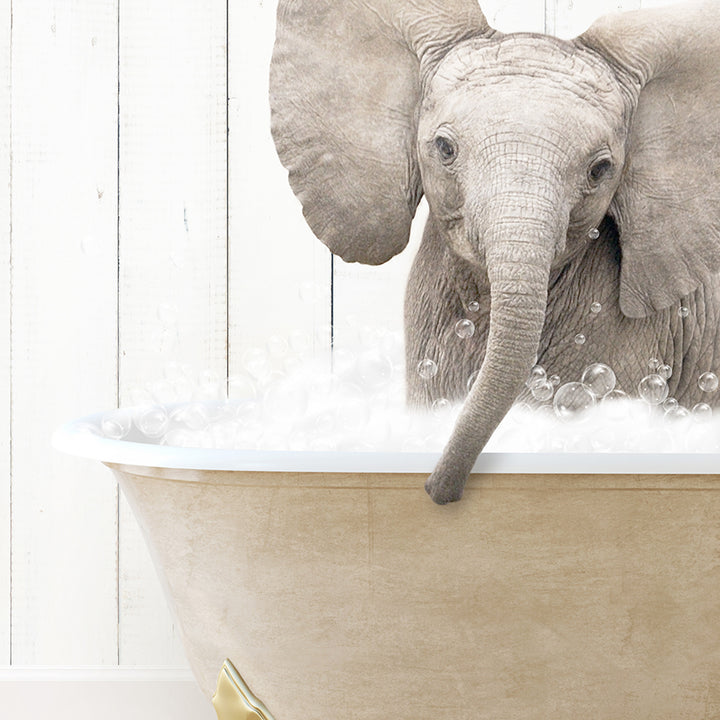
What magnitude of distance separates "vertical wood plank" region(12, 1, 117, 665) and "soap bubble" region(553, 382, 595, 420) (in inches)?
31.9

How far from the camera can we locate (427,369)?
3.70ft

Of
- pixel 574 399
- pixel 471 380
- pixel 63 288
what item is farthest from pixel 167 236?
pixel 574 399

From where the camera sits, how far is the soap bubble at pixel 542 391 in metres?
1.06

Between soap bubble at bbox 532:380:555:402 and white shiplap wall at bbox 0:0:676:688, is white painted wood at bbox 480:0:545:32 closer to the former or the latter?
white shiplap wall at bbox 0:0:676:688

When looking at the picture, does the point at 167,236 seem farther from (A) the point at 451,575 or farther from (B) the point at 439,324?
(A) the point at 451,575

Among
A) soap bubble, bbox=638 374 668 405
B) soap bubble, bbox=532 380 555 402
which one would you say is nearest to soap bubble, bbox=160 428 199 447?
soap bubble, bbox=532 380 555 402

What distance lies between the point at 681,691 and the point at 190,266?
3.36ft

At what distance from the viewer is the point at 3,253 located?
1540 mm

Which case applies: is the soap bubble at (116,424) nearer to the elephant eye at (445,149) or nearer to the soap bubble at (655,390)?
the elephant eye at (445,149)

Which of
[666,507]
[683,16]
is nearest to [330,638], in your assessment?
[666,507]

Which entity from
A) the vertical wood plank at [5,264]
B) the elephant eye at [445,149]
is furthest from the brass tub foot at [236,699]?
the vertical wood plank at [5,264]

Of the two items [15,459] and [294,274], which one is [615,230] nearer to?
[294,274]

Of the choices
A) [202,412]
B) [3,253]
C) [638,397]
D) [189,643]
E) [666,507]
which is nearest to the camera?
[666,507]

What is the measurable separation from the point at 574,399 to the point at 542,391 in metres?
0.04
